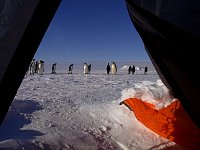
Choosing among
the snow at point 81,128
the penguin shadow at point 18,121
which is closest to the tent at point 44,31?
the snow at point 81,128

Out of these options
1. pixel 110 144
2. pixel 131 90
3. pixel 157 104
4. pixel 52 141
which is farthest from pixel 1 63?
pixel 131 90

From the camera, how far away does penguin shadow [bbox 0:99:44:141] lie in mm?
2625

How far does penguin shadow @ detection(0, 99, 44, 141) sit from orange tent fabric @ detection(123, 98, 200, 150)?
98cm

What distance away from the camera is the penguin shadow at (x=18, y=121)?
262 centimetres

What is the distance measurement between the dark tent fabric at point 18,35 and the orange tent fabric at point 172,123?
4.49ft

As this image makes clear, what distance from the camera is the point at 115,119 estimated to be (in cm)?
329

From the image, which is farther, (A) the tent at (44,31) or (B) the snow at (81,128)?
(B) the snow at (81,128)

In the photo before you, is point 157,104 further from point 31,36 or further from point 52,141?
point 31,36

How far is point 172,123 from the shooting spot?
2.70 m

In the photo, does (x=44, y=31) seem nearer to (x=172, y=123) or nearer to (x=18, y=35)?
(x=18, y=35)

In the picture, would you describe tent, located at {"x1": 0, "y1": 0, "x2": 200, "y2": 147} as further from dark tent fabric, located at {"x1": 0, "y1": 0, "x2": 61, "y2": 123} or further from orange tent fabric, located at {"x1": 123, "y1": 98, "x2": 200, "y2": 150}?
orange tent fabric, located at {"x1": 123, "y1": 98, "x2": 200, "y2": 150}

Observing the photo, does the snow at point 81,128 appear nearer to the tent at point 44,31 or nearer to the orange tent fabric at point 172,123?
the orange tent fabric at point 172,123

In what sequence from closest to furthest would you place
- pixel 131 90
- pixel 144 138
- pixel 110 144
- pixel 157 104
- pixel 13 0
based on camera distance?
pixel 13 0, pixel 110 144, pixel 144 138, pixel 157 104, pixel 131 90

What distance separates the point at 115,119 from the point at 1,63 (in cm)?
168
